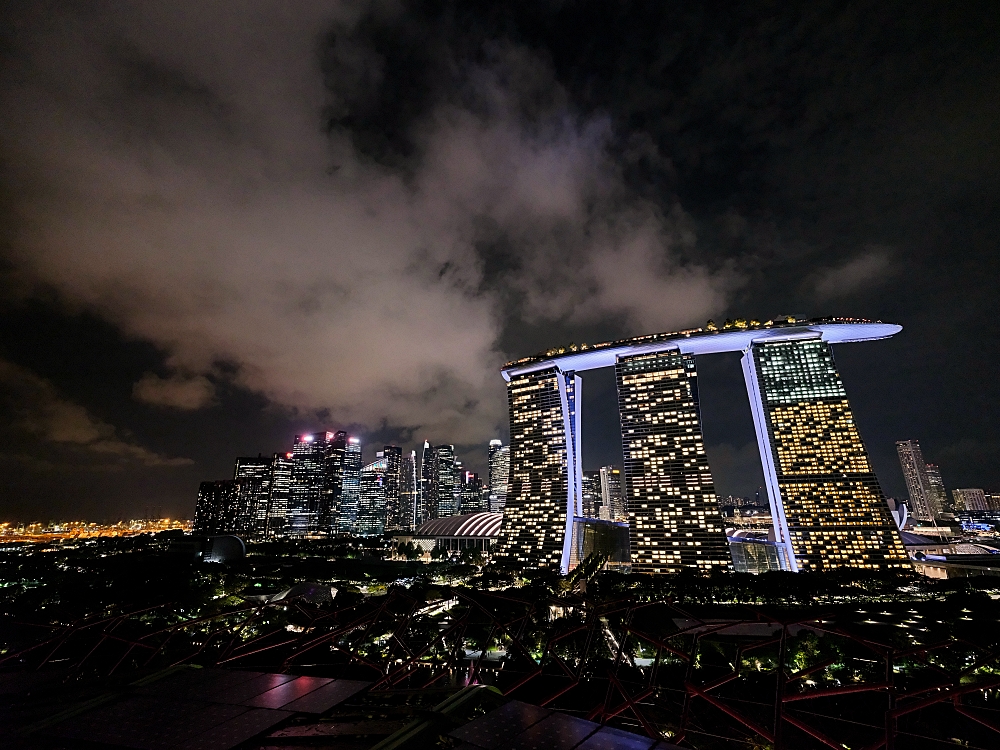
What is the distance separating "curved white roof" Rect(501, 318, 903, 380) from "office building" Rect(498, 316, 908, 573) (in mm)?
389

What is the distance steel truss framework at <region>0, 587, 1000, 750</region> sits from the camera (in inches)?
510

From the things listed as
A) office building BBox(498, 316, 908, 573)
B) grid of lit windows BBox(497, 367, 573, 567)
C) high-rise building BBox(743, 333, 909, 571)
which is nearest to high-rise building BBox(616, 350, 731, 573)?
office building BBox(498, 316, 908, 573)

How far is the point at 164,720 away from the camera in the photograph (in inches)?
313

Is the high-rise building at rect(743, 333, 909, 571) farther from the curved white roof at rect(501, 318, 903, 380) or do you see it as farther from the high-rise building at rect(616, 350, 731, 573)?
the high-rise building at rect(616, 350, 731, 573)

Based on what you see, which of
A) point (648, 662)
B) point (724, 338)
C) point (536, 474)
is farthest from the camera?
point (536, 474)

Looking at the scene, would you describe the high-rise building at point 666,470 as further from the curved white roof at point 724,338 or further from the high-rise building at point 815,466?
the high-rise building at point 815,466

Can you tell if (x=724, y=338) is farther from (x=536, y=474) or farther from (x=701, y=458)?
(x=536, y=474)

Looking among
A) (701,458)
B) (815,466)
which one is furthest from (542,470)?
(815,466)

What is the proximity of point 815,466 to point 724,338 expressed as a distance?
4565 centimetres

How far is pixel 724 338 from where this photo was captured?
143 metres

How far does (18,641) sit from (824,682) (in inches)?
2645

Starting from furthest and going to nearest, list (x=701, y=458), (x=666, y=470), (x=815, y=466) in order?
1. (x=666, y=470)
2. (x=701, y=458)
3. (x=815, y=466)

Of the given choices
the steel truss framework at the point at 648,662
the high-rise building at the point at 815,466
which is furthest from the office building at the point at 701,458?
the steel truss framework at the point at 648,662

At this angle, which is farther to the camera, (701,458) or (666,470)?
(666,470)
